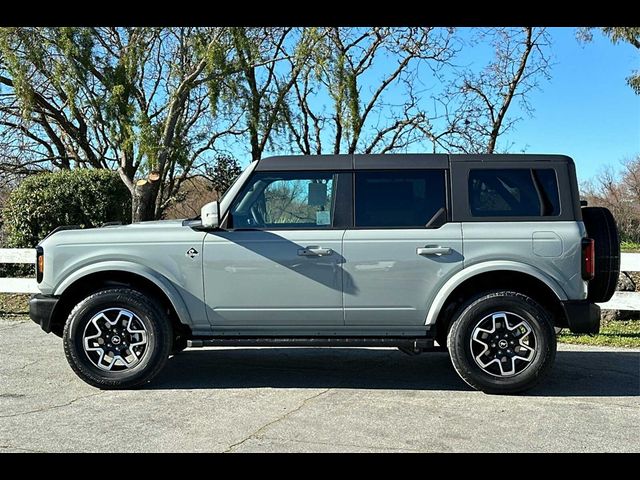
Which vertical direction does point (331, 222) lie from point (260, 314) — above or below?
above

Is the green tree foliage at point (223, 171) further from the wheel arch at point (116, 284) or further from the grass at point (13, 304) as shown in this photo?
the wheel arch at point (116, 284)

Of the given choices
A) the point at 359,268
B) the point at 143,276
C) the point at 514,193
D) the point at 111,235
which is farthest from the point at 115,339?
the point at 514,193

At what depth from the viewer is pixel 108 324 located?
212 inches

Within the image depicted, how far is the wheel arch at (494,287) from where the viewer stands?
522 centimetres

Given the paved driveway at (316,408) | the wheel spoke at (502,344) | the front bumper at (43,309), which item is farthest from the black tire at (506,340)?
the front bumper at (43,309)

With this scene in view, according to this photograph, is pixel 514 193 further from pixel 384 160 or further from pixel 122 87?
pixel 122 87

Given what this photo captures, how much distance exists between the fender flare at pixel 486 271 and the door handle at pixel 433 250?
210 mm

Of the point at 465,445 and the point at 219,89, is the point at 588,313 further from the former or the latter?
the point at 219,89

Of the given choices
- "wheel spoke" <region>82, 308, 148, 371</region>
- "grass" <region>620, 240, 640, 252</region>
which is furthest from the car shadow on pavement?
"grass" <region>620, 240, 640, 252</region>

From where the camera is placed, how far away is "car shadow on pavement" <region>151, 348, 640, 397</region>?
18.4 ft

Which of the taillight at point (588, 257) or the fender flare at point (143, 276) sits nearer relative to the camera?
the taillight at point (588, 257)
